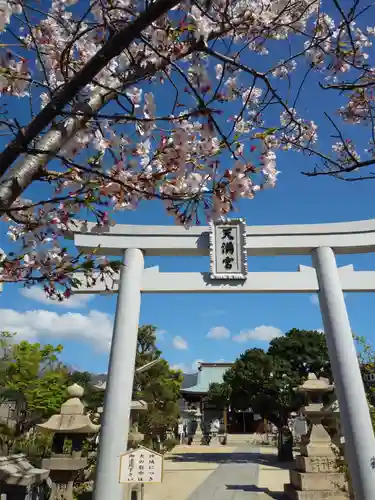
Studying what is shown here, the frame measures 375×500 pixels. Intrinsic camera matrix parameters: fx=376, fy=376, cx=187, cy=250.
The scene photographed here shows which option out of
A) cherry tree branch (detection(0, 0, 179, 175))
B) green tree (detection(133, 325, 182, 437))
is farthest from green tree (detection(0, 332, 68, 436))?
cherry tree branch (detection(0, 0, 179, 175))

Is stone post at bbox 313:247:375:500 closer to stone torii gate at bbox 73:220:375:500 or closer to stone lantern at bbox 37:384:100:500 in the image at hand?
stone torii gate at bbox 73:220:375:500

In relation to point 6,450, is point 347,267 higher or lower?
higher

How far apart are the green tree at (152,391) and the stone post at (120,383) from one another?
5.86m

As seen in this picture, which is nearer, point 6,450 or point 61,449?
point 61,449

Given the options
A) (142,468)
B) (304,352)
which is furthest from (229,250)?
(304,352)

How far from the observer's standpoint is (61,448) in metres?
5.68

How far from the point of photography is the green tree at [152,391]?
1123 centimetres

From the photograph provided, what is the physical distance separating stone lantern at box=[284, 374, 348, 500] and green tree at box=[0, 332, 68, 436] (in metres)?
6.57

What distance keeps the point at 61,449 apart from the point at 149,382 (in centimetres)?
701

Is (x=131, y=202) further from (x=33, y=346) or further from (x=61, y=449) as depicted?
(x=33, y=346)

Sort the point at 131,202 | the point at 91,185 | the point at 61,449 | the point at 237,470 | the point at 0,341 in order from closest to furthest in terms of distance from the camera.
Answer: the point at 91,185, the point at 131,202, the point at 61,449, the point at 237,470, the point at 0,341

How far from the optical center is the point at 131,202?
7.02 feet

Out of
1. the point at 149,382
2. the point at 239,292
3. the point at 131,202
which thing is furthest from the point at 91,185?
the point at 149,382

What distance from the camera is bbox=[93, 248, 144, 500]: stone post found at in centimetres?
523
